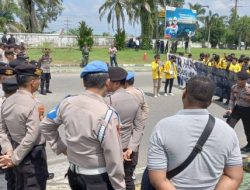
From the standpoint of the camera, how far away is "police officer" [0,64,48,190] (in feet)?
13.0

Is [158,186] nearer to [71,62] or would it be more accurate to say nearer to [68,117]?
[68,117]

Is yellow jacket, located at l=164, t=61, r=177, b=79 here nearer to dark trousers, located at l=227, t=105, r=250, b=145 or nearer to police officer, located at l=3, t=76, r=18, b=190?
dark trousers, located at l=227, t=105, r=250, b=145

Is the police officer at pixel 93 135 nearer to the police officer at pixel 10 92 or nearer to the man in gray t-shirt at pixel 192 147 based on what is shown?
the man in gray t-shirt at pixel 192 147

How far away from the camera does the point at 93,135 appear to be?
307 centimetres

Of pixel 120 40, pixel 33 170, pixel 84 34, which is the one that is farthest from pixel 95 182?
pixel 120 40

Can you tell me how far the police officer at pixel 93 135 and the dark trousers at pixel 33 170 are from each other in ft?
2.98

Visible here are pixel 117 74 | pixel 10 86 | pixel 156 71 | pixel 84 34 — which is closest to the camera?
pixel 117 74

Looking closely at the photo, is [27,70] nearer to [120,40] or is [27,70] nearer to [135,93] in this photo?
[135,93]

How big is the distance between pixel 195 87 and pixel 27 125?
1.95 metres

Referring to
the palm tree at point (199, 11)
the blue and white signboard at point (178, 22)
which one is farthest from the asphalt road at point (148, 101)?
the palm tree at point (199, 11)

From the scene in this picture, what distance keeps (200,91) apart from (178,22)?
29202mm

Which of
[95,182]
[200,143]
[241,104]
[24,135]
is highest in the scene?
[200,143]

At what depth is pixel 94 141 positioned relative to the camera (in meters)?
3.11

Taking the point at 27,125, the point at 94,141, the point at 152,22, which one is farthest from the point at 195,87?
the point at 152,22
